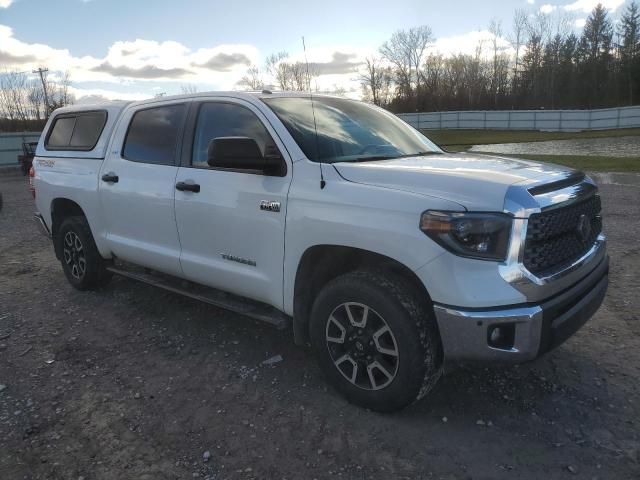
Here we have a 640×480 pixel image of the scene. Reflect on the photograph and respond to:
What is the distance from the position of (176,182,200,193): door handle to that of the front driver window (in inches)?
6.8

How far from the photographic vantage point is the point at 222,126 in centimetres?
407

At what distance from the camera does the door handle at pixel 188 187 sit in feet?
13.1

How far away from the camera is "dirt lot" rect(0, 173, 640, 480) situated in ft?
9.33

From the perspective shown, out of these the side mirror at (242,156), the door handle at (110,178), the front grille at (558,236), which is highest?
the side mirror at (242,156)

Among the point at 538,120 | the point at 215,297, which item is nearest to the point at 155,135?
the point at 215,297

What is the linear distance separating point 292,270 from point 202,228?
0.94 metres

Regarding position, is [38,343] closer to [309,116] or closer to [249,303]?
[249,303]

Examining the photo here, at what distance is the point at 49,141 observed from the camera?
6.07m

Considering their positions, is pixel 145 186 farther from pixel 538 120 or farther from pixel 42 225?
pixel 538 120

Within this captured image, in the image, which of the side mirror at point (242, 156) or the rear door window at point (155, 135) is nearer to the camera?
the side mirror at point (242, 156)

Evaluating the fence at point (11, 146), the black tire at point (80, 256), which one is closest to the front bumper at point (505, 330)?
the black tire at point (80, 256)

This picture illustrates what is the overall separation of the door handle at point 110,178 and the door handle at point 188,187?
1.02 meters

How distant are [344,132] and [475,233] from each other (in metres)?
1.51

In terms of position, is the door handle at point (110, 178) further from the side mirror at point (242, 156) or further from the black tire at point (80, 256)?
the side mirror at point (242, 156)
